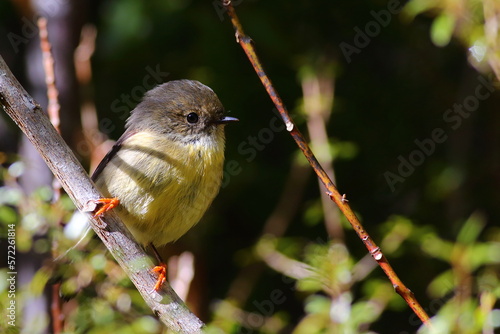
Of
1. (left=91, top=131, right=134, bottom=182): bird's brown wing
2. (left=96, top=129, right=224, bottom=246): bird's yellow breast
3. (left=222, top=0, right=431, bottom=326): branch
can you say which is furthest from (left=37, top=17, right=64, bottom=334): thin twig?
(left=222, top=0, right=431, bottom=326): branch

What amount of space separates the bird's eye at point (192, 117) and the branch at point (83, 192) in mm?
1268

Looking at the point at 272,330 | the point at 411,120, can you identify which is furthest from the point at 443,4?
the point at 272,330

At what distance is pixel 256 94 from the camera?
5.18m

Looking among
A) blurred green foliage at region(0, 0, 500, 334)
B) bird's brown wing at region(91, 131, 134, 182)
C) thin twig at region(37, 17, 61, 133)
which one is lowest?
blurred green foliage at region(0, 0, 500, 334)

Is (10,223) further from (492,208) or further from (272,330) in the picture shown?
(492,208)

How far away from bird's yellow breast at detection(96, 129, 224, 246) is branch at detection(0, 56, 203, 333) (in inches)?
31.6

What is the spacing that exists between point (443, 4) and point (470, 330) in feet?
Result: 6.05

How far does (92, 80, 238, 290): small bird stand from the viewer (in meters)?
3.61

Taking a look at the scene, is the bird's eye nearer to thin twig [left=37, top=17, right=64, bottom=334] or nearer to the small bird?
the small bird

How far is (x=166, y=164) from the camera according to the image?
361 centimetres

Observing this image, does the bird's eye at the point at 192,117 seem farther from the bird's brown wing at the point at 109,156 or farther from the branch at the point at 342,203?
the branch at the point at 342,203

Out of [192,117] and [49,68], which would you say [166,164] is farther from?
[49,68]

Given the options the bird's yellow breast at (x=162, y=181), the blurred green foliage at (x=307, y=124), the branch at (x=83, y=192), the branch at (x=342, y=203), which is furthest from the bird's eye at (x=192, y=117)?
the branch at (x=342, y=203)

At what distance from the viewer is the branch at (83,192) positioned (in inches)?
98.7
